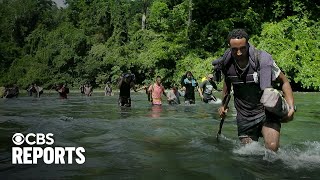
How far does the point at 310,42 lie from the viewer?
105ft

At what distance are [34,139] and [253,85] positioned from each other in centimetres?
398

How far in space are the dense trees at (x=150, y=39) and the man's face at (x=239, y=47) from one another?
1029 inches

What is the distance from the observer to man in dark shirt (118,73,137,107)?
1612 centimetres

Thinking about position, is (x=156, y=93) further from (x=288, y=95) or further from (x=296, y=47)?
(x=296, y=47)

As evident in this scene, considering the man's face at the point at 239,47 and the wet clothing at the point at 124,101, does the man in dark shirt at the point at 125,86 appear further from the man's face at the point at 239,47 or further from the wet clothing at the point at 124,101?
the man's face at the point at 239,47

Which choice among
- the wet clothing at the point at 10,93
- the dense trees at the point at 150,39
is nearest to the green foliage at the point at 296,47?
the dense trees at the point at 150,39

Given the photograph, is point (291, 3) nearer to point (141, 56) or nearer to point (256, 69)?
point (141, 56)

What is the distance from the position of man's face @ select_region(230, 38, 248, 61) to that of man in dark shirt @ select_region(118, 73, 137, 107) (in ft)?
36.1

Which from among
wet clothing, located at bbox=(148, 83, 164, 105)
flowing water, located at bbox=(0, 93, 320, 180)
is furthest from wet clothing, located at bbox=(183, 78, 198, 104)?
flowing water, located at bbox=(0, 93, 320, 180)

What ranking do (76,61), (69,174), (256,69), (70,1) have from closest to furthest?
(69,174)
(256,69)
(76,61)
(70,1)

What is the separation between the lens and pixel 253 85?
5.40 m

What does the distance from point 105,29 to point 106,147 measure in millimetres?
48831

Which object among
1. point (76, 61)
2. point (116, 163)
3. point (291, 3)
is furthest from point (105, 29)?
point (116, 163)

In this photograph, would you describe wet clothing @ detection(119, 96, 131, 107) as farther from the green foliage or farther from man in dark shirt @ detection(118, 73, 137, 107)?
the green foliage
